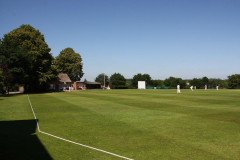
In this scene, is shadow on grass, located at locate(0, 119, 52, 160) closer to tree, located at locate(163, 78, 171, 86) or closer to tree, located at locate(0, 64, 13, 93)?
tree, located at locate(0, 64, 13, 93)

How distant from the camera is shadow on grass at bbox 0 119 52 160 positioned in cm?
548

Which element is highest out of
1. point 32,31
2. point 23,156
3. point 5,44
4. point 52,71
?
point 32,31

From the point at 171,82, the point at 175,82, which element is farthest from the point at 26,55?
the point at 171,82

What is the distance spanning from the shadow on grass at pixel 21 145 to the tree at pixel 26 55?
3624cm

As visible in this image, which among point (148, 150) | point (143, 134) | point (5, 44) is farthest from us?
point (5, 44)

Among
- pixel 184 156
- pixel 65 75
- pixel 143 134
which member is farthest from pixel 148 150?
pixel 65 75

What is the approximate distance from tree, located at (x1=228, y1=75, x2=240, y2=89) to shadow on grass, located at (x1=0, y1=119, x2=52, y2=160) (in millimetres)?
97472

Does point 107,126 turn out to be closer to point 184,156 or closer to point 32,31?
point 184,156

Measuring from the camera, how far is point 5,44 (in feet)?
139

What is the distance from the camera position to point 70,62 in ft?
263

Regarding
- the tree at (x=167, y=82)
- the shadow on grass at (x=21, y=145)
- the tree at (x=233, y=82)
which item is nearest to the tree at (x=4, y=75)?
the shadow on grass at (x=21, y=145)

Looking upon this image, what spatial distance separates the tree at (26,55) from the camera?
4091 centimetres

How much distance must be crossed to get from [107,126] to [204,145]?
14.9 feet

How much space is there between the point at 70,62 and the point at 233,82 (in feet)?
254
